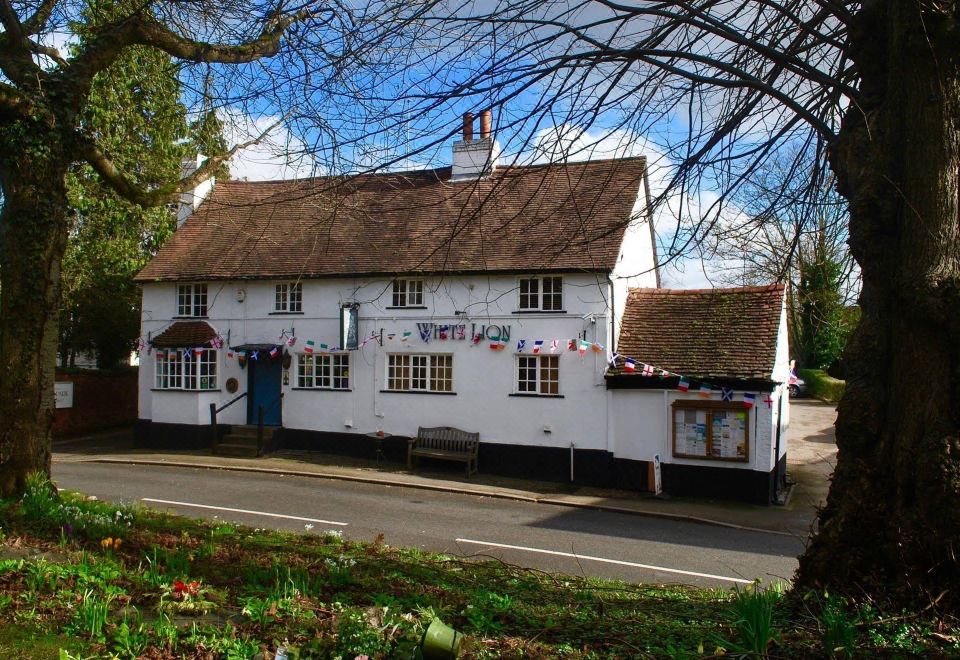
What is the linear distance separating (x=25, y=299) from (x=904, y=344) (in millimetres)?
8286

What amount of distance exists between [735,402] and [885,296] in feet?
39.6

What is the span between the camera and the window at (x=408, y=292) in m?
20.2

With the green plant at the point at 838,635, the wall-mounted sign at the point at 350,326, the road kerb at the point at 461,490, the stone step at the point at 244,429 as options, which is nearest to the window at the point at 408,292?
the wall-mounted sign at the point at 350,326

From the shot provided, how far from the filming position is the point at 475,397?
19.2 metres

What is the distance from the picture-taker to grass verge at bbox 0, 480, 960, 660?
3604 millimetres

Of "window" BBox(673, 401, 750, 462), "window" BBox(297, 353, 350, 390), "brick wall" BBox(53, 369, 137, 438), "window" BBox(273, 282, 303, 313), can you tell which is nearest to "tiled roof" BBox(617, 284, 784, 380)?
"window" BBox(673, 401, 750, 462)

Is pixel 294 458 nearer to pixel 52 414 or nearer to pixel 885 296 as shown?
pixel 52 414

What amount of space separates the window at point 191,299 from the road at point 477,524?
21.5ft

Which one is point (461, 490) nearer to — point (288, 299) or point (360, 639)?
point (288, 299)

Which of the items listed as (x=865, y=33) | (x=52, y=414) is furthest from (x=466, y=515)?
(x=865, y=33)

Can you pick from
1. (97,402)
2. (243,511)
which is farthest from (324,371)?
(97,402)

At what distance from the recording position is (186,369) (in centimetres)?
2231

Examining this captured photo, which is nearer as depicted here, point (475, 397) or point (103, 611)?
point (103, 611)

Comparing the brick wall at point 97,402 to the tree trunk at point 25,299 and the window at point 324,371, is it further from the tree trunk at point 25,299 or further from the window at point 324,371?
the tree trunk at point 25,299
